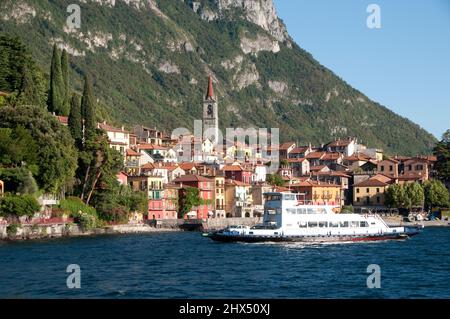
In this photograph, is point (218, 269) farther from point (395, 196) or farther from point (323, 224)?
point (395, 196)

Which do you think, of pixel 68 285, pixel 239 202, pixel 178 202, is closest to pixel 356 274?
pixel 68 285

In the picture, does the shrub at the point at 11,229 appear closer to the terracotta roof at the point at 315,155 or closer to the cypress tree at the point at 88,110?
the cypress tree at the point at 88,110

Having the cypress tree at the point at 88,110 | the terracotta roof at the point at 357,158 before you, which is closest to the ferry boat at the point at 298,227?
the cypress tree at the point at 88,110

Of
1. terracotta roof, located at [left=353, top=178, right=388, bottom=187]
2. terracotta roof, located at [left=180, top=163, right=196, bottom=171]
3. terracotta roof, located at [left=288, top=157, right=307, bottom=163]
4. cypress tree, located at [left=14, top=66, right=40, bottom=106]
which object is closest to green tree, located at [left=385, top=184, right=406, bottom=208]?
terracotta roof, located at [left=353, top=178, right=388, bottom=187]

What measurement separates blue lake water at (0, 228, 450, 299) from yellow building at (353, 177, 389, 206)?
60.4 metres

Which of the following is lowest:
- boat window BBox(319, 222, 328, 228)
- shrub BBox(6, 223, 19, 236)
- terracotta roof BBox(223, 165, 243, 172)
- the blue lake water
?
the blue lake water

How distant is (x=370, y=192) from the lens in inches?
5325

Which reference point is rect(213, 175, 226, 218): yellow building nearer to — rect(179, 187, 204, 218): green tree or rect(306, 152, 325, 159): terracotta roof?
rect(179, 187, 204, 218): green tree

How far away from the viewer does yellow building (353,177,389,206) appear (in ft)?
438

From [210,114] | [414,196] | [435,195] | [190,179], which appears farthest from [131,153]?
[210,114]

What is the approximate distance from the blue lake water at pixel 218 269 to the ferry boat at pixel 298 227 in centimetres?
247

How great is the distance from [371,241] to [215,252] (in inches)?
743
